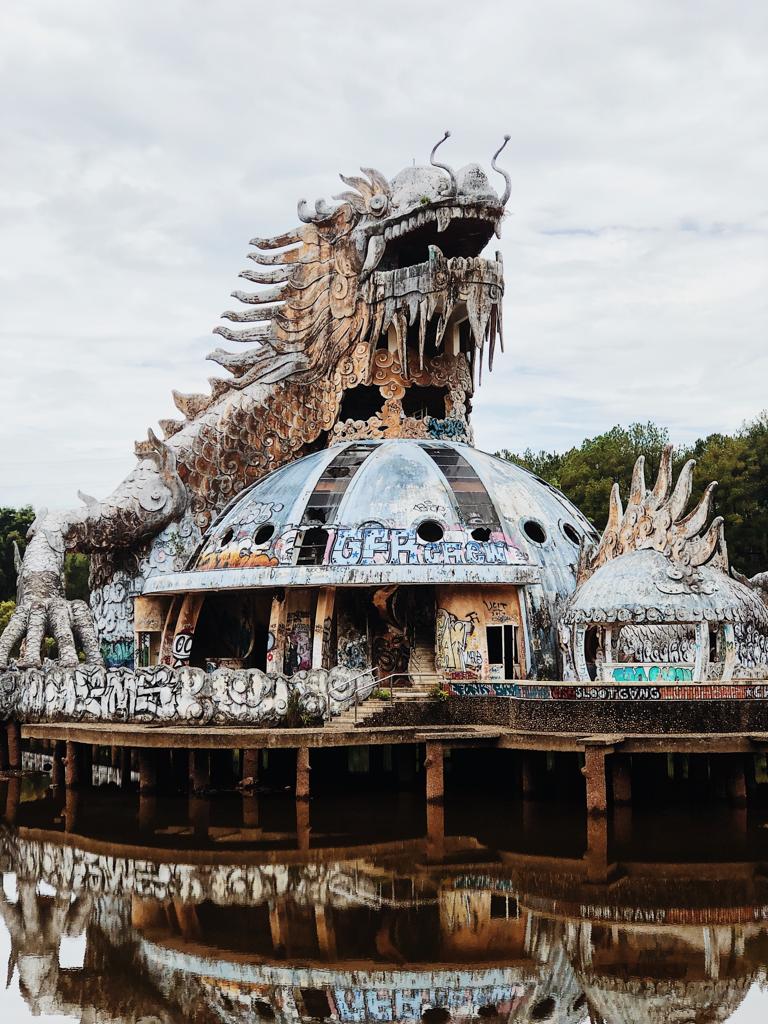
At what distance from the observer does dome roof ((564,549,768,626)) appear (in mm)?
25109

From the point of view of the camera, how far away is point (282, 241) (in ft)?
118

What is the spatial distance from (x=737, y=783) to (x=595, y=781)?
3.41 meters

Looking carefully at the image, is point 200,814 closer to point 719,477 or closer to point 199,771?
point 199,771

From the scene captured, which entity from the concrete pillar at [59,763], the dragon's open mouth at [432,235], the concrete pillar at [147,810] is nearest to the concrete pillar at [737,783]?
the concrete pillar at [147,810]

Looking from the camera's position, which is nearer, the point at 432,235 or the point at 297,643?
the point at 297,643

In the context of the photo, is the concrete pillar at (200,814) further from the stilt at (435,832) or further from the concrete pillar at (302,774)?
the stilt at (435,832)

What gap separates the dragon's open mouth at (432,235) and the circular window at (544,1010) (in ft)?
73.5

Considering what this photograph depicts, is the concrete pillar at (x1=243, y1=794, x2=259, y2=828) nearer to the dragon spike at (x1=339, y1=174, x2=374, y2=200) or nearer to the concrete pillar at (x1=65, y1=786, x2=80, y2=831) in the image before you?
the concrete pillar at (x1=65, y1=786, x2=80, y2=831)

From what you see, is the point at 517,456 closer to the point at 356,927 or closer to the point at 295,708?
the point at 295,708

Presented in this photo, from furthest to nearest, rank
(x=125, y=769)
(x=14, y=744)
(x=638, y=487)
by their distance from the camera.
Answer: (x=125, y=769), (x=14, y=744), (x=638, y=487)

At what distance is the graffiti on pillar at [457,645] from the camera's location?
1172 inches

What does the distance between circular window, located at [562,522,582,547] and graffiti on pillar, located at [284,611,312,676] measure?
23.3 feet

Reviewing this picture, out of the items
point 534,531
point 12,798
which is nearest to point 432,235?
point 534,531

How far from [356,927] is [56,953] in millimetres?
3784
